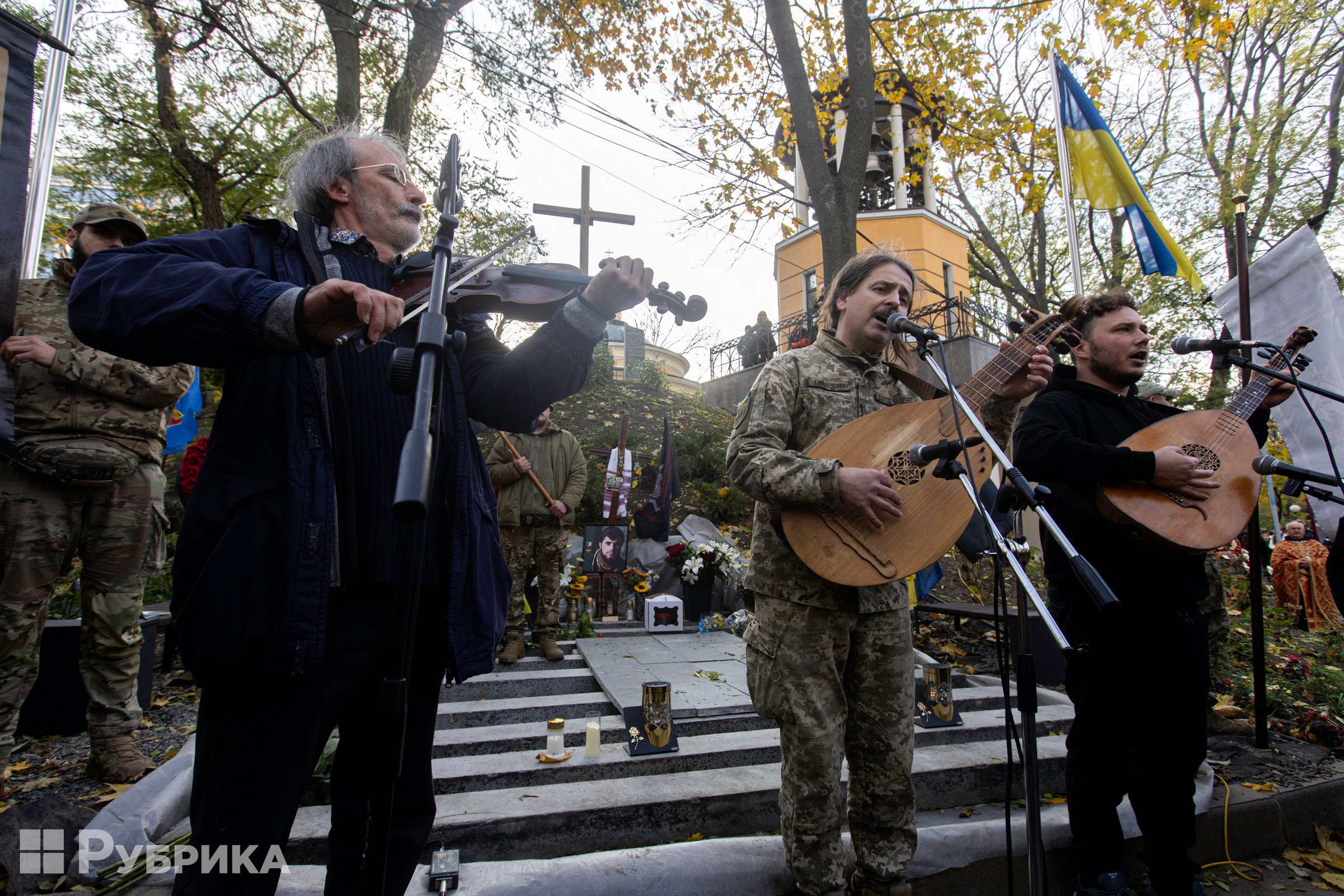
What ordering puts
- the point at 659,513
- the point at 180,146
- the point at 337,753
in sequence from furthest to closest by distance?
the point at 180,146, the point at 659,513, the point at 337,753

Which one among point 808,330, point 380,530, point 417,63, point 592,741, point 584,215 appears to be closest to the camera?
point 380,530

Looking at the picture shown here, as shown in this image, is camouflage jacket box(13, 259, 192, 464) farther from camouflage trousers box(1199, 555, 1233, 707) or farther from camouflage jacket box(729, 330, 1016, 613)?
camouflage trousers box(1199, 555, 1233, 707)

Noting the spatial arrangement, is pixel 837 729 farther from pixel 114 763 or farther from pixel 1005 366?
pixel 114 763

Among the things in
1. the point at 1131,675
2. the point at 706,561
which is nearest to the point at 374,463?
the point at 1131,675

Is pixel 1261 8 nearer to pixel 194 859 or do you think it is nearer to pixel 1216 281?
pixel 1216 281

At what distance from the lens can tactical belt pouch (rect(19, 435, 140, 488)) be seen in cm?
Answer: 284

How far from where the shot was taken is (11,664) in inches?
109

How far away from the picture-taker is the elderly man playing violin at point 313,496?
1.21m

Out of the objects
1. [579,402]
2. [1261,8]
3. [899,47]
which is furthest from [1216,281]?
[579,402]

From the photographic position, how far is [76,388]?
118 inches

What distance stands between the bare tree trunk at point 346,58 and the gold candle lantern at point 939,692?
811cm

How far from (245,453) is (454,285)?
59 centimetres

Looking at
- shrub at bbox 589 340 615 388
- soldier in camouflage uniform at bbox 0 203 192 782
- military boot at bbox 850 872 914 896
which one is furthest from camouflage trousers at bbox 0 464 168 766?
shrub at bbox 589 340 615 388

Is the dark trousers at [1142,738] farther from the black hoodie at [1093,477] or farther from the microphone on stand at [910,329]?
the microphone on stand at [910,329]
